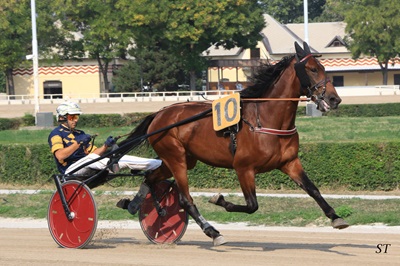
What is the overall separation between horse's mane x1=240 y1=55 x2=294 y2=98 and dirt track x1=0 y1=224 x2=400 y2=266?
157cm

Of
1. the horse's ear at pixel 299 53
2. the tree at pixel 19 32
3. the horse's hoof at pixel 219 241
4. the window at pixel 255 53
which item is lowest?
the horse's hoof at pixel 219 241

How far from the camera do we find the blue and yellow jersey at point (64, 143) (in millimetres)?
8836

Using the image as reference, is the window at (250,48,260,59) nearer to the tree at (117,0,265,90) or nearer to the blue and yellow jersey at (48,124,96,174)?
the tree at (117,0,265,90)

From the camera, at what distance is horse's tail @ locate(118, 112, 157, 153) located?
9078 mm

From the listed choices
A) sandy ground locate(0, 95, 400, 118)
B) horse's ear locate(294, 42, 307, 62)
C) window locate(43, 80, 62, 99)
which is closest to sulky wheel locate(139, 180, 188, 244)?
horse's ear locate(294, 42, 307, 62)

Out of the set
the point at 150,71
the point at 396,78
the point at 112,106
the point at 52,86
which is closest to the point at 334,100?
the point at 112,106

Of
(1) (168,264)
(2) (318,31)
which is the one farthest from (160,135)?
(2) (318,31)

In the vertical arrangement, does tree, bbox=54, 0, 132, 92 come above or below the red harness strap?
above

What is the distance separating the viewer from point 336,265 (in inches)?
285

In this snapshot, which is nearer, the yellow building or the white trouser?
the white trouser

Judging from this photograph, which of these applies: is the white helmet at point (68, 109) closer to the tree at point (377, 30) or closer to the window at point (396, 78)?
the tree at point (377, 30)

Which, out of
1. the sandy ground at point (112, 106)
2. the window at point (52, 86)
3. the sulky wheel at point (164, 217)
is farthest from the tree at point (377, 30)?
the sulky wheel at point (164, 217)

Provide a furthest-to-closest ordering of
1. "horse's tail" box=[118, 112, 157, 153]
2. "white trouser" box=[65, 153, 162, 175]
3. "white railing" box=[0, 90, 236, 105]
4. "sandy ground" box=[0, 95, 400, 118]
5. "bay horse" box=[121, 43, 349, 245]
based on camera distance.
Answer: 1. "white railing" box=[0, 90, 236, 105]
2. "sandy ground" box=[0, 95, 400, 118]
3. "horse's tail" box=[118, 112, 157, 153]
4. "white trouser" box=[65, 153, 162, 175]
5. "bay horse" box=[121, 43, 349, 245]

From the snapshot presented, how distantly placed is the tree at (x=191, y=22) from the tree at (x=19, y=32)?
513 cm
